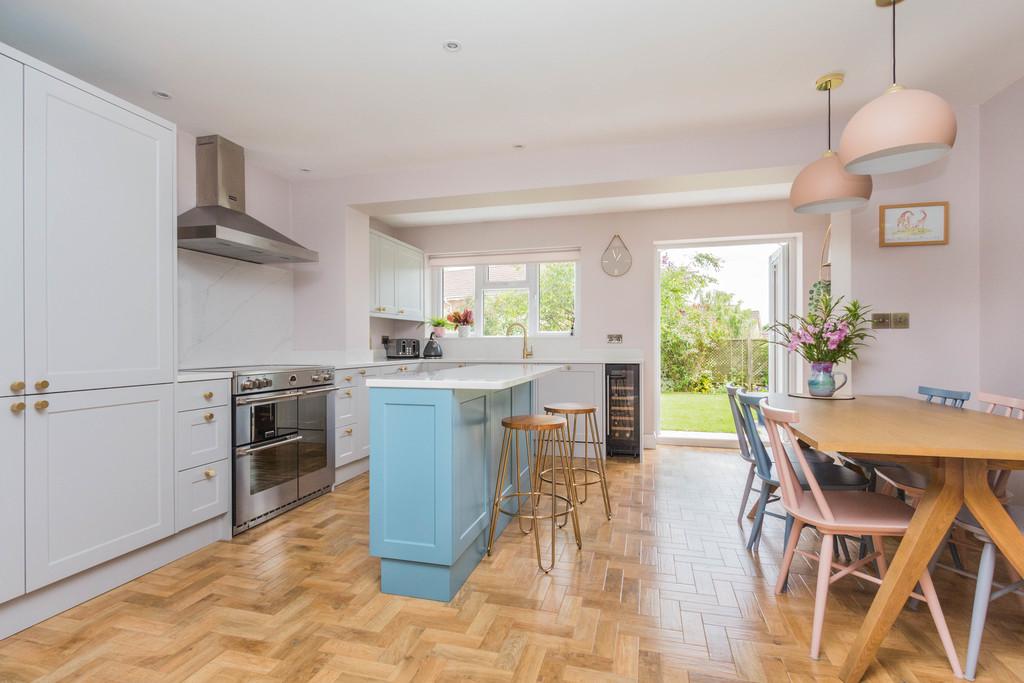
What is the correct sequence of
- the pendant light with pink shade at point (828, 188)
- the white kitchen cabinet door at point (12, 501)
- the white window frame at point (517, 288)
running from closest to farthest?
1. the white kitchen cabinet door at point (12, 501)
2. the pendant light with pink shade at point (828, 188)
3. the white window frame at point (517, 288)

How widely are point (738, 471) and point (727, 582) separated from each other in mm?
2185

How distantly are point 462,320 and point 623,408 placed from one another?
80.6 inches

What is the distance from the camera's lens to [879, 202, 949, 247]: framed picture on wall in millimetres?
3123

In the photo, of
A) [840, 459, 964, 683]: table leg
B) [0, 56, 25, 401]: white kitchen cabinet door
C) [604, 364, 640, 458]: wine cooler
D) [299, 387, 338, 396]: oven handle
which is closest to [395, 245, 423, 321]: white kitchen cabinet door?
[299, 387, 338, 396]: oven handle

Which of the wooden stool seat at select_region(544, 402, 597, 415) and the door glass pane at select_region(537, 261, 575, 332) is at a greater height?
the door glass pane at select_region(537, 261, 575, 332)

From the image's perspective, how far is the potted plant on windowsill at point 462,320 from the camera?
18.7 ft

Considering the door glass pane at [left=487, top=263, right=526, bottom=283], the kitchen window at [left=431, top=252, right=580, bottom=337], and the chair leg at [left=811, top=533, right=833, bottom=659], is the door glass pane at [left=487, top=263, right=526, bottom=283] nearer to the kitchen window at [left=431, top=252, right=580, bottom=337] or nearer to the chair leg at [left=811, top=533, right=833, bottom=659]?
the kitchen window at [left=431, top=252, right=580, bottom=337]

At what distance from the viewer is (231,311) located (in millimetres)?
3699

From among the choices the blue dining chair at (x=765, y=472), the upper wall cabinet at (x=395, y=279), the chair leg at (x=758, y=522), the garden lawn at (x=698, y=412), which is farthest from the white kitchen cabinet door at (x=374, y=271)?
the garden lawn at (x=698, y=412)

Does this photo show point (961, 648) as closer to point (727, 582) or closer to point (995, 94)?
point (727, 582)

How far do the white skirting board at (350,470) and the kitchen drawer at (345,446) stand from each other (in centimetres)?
7

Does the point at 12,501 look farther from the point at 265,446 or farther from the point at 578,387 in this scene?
the point at 578,387

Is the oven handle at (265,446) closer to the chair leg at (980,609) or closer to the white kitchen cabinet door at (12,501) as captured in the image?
the white kitchen cabinet door at (12,501)

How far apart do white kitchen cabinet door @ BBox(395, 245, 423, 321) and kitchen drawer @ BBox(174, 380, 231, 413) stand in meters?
2.52
